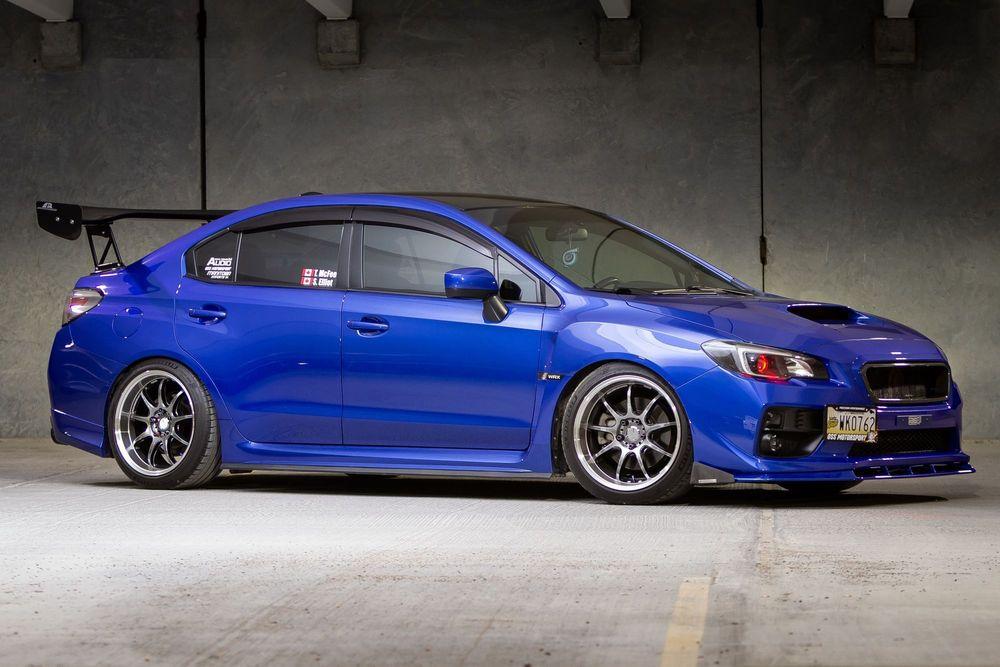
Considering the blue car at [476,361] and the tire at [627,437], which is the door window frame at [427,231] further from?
the tire at [627,437]

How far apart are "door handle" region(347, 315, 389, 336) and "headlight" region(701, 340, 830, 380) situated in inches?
64.8

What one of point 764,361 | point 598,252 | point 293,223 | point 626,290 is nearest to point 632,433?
point 764,361

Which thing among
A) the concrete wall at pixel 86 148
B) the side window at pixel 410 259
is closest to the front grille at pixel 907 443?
the side window at pixel 410 259

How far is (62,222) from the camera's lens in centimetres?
923

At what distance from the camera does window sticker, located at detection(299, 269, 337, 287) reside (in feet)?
27.2

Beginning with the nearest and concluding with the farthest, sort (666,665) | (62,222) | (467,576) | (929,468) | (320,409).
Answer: (666,665)
(467,576)
(929,468)
(320,409)
(62,222)

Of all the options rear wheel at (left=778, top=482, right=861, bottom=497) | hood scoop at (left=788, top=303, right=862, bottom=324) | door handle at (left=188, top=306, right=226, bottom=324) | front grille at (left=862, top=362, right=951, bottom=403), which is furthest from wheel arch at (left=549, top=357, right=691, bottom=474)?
door handle at (left=188, top=306, right=226, bottom=324)

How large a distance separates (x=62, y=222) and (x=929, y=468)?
4930 millimetres

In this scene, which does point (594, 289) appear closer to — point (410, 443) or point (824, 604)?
point (410, 443)

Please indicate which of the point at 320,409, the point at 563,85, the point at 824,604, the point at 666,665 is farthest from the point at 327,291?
the point at 563,85

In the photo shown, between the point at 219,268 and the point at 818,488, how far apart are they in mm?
3379

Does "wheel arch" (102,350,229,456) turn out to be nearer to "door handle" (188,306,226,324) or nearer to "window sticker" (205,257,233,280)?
"door handle" (188,306,226,324)

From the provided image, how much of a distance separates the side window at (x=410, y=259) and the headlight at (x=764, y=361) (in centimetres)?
129

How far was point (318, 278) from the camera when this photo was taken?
8344 mm
